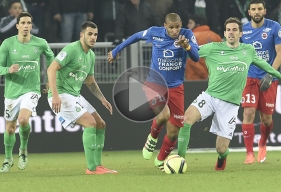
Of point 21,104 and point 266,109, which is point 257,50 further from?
point 21,104

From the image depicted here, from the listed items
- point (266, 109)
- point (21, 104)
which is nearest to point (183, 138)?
point (266, 109)

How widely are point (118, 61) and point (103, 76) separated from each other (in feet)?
1.38

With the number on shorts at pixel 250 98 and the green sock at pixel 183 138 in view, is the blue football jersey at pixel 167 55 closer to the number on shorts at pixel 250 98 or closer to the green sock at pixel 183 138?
the green sock at pixel 183 138

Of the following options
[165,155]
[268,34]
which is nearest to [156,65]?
[165,155]

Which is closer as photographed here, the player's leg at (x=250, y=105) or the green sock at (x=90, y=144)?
the green sock at (x=90, y=144)

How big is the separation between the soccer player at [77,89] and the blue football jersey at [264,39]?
2.92 meters

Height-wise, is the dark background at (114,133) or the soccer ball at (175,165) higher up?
the soccer ball at (175,165)

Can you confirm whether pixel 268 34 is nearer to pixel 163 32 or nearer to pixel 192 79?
pixel 163 32

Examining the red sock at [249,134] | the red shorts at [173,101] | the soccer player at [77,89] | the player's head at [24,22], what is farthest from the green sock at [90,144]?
the red sock at [249,134]

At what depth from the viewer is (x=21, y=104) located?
12602mm

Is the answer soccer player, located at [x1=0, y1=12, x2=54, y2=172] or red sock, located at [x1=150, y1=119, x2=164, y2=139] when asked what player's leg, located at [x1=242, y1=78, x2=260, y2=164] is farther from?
soccer player, located at [x1=0, y1=12, x2=54, y2=172]

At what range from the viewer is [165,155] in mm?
12383

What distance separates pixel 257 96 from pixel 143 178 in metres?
3.45

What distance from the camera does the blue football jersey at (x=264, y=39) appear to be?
13.4m
